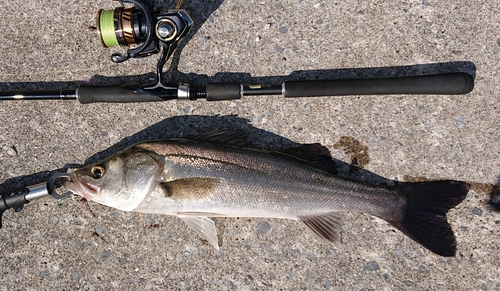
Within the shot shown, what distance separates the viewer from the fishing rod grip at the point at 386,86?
2561mm

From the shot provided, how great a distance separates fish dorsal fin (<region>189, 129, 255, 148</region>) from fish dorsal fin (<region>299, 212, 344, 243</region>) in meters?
0.75

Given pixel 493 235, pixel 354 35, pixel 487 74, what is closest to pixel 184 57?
pixel 354 35

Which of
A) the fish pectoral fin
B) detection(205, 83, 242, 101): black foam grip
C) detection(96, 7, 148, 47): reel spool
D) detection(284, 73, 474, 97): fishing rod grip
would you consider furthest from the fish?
detection(96, 7, 148, 47): reel spool

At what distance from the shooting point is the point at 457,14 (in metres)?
2.80

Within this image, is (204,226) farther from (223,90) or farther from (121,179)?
(223,90)

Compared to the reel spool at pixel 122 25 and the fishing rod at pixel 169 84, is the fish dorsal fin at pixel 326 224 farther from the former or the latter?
the reel spool at pixel 122 25

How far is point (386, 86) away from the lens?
8.56 feet

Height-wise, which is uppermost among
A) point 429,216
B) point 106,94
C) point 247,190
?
point 106,94

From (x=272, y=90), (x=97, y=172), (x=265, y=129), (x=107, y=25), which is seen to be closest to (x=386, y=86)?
(x=272, y=90)

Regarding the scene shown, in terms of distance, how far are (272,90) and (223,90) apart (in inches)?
14.5

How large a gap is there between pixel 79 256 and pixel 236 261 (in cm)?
133

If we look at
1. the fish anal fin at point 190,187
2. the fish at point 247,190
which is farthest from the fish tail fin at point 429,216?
the fish anal fin at point 190,187

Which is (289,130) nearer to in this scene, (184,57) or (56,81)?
(184,57)

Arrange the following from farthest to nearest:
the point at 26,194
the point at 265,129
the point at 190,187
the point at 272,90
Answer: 1. the point at 265,129
2. the point at 26,194
3. the point at 272,90
4. the point at 190,187
